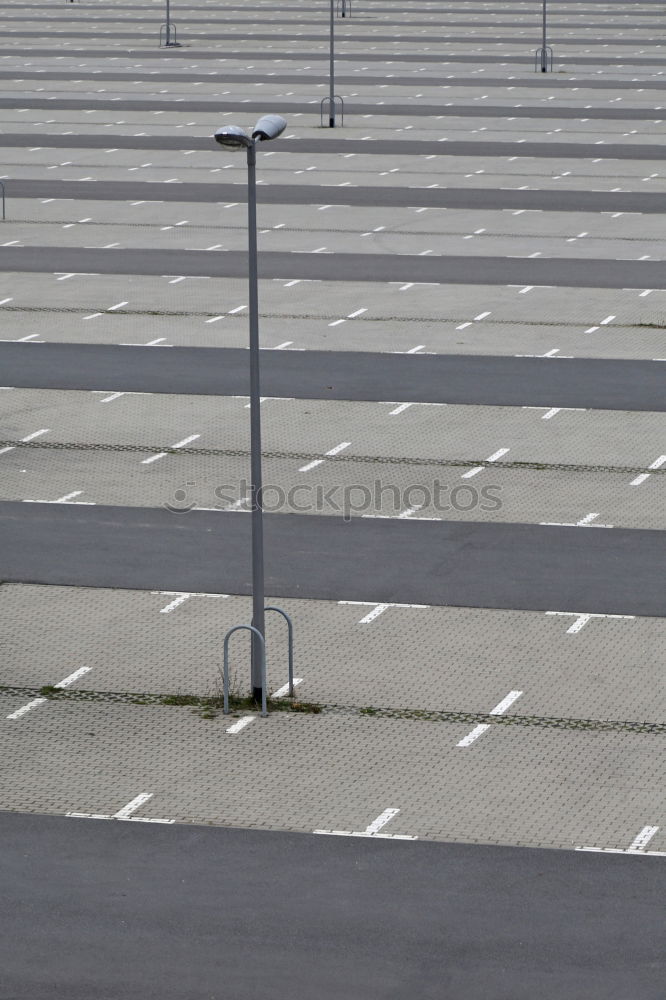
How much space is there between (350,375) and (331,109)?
3192 cm

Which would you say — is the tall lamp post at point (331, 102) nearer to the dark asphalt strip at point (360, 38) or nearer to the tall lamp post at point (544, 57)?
the tall lamp post at point (544, 57)

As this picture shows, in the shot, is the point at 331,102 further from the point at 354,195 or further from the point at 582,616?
the point at 582,616

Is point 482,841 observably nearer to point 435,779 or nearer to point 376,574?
point 435,779

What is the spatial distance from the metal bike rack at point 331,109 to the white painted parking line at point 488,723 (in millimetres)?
43741

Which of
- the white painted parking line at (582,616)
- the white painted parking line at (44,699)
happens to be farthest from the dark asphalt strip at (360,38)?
the white painted parking line at (44,699)

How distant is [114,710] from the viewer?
18859 millimetres

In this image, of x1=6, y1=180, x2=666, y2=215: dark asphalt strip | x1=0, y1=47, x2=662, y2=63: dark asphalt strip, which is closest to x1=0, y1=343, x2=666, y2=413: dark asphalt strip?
x1=6, y1=180, x2=666, y2=215: dark asphalt strip

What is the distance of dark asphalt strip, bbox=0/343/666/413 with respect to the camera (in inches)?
1217

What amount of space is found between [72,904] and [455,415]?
16.3 meters

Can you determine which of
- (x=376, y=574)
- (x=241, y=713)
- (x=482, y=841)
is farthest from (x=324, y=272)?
(x=482, y=841)

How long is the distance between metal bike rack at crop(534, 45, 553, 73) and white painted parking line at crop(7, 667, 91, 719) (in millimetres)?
60770

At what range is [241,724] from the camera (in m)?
18.5

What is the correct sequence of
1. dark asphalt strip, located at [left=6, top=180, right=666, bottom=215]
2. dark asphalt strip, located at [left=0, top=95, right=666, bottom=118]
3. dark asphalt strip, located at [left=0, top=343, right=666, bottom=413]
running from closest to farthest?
dark asphalt strip, located at [left=0, top=343, right=666, bottom=413] → dark asphalt strip, located at [left=6, top=180, right=666, bottom=215] → dark asphalt strip, located at [left=0, top=95, right=666, bottom=118]

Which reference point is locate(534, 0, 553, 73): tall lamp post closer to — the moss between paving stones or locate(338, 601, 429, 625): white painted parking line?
locate(338, 601, 429, 625): white painted parking line
